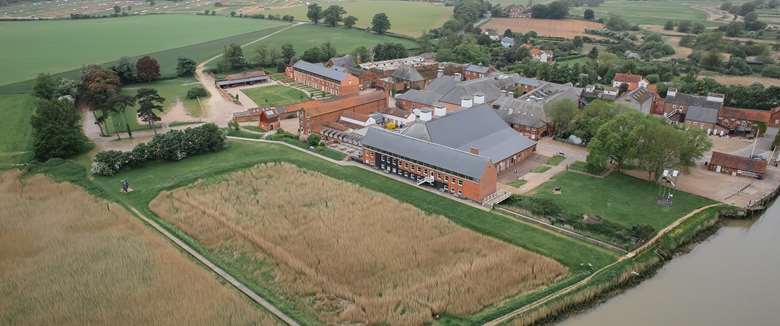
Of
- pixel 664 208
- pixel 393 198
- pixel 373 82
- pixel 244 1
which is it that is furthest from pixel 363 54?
pixel 244 1

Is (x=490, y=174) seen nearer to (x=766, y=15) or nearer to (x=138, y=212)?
(x=138, y=212)

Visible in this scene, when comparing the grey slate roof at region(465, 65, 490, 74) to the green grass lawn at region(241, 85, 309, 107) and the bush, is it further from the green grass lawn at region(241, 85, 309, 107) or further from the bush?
the bush

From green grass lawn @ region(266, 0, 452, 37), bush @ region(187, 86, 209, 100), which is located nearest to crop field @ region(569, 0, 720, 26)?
green grass lawn @ region(266, 0, 452, 37)

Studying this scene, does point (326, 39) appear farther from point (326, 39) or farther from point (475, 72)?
point (475, 72)

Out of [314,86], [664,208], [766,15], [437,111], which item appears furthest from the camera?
[766,15]

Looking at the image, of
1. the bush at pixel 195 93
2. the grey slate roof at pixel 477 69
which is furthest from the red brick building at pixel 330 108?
the grey slate roof at pixel 477 69

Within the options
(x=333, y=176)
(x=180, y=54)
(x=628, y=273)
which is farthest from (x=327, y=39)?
(x=628, y=273)

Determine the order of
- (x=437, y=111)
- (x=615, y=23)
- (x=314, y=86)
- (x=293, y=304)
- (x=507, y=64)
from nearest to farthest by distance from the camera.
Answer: (x=293, y=304), (x=437, y=111), (x=314, y=86), (x=507, y=64), (x=615, y=23)

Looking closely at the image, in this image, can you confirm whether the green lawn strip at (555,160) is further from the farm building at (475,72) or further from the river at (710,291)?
the farm building at (475,72)

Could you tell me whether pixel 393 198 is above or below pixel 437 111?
below
